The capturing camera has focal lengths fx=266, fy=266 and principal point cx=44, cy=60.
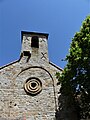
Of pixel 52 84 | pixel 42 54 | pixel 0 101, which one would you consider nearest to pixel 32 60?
pixel 42 54

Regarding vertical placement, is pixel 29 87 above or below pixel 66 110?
above

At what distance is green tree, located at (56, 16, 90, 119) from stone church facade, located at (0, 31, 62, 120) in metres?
2.57

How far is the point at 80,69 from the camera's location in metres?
17.6

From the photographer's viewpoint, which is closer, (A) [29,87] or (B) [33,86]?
(A) [29,87]

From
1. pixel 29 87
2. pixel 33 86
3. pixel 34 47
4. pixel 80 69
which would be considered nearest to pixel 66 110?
pixel 33 86

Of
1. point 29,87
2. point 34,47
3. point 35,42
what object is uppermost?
point 35,42

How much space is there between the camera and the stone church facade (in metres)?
19.9

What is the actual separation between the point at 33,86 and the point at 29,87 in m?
0.43

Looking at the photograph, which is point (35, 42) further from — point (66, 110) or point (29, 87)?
point (66, 110)

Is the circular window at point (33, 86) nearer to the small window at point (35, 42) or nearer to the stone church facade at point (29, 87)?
the stone church facade at point (29, 87)

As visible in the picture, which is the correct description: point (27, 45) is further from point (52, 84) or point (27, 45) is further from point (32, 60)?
point (52, 84)

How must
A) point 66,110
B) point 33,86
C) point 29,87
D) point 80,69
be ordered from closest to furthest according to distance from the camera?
1. point 80,69
2. point 66,110
3. point 29,87
4. point 33,86

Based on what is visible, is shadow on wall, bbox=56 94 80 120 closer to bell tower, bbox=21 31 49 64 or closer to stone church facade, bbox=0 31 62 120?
stone church facade, bbox=0 31 62 120

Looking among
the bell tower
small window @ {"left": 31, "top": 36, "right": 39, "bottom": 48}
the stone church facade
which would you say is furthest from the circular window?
small window @ {"left": 31, "top": 36, "right": 39, "bottom": 48}
